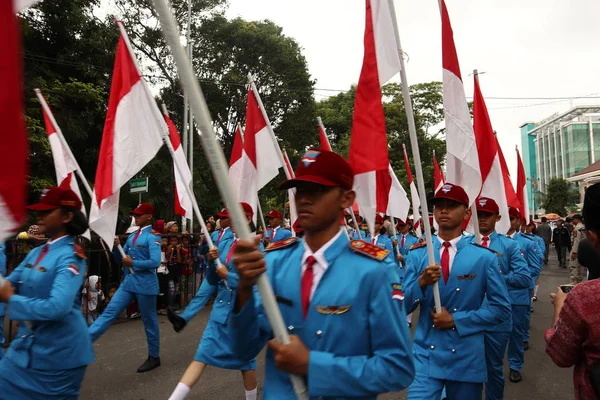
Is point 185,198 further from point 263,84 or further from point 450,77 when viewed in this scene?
point 263,84

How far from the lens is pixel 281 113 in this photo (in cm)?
2830

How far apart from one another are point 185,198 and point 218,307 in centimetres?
255

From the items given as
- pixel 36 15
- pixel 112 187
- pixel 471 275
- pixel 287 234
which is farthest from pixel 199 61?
pixel 471 275

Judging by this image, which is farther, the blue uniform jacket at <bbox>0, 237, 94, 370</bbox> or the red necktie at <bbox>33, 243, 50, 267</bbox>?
the red necktie at <bbox>33, 243, 50, 267</bbox>

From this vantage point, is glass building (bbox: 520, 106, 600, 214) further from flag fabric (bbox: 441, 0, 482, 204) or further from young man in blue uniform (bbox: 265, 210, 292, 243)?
flag fabric (bbox: 441, 0, 482, 204)

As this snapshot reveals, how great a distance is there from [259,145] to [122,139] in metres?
1.94

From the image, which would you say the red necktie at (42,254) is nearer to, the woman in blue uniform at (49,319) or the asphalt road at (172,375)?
→ the woman in blue uniform at (49,319)

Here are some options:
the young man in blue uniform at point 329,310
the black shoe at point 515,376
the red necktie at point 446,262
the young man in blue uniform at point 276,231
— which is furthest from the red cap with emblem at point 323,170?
the young man in blue uniform at point 276,231

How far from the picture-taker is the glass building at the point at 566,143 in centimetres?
9650

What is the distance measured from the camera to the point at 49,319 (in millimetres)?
3176

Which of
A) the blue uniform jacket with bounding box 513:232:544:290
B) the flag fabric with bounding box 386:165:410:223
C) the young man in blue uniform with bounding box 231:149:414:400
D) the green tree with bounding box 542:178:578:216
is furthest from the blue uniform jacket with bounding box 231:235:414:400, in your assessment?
the green tree with bounding box 542:178:578:216

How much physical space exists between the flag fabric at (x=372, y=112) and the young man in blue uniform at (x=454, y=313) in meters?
0.68

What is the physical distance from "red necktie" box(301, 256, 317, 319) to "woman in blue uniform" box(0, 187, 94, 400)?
6.32ft

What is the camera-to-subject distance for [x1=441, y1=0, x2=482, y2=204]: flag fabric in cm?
427
